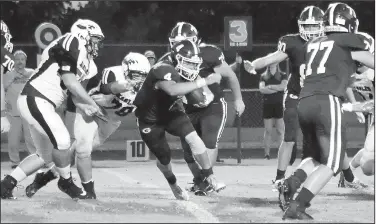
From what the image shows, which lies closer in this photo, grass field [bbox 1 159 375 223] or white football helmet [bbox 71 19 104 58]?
grass field [bbox 1 159 375 223]

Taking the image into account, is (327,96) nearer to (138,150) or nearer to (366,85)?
(366,85)

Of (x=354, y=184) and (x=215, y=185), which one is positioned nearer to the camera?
(x=215, y=185)

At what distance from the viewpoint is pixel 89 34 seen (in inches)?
347

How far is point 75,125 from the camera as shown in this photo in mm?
9156

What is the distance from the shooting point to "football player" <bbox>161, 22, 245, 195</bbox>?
9.97m

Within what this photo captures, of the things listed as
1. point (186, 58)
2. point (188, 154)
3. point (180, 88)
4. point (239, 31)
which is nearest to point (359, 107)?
point (180, 88)

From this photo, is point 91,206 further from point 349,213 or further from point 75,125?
point 349,213

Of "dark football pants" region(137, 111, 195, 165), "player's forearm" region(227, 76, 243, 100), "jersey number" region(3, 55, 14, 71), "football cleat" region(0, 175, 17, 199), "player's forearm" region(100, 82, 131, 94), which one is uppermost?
"jersey number" region(3, 55, 14, 71)

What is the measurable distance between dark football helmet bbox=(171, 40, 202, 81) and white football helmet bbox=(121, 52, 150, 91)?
32cm

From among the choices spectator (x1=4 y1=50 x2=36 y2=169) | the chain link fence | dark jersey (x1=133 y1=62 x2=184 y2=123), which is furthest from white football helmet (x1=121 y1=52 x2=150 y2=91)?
the chain link fence

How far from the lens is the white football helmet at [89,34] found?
28.7 ft

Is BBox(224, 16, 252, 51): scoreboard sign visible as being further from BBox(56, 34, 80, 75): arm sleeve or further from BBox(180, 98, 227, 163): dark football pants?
BBox(56, 34, 80, 75): arm sleeve

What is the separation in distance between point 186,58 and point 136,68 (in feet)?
1.79

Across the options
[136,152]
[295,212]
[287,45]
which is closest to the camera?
[295,212]
